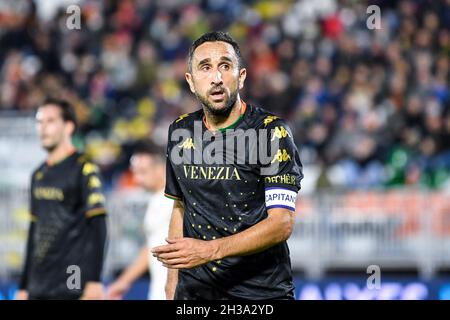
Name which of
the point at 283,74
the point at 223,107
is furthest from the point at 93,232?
the point at 283,74

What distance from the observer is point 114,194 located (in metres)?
13.2

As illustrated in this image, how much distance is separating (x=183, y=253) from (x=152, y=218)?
3700mm

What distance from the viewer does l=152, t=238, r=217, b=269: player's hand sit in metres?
4.66

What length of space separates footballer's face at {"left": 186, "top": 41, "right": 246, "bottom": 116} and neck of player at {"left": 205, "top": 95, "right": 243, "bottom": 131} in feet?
0.30

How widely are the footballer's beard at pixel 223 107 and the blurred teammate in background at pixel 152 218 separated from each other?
2.96 meters

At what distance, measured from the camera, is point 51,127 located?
7895 mm

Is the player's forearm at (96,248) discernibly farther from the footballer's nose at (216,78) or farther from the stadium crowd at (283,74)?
the stadium crowd at (283,74)

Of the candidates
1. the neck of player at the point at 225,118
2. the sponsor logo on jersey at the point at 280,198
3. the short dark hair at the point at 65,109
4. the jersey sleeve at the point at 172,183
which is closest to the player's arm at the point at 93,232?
the short dark hair at the point at 65,109

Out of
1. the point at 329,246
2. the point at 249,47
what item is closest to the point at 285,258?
the point at 329,246

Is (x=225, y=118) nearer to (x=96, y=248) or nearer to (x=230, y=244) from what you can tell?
(x=230, y=244)

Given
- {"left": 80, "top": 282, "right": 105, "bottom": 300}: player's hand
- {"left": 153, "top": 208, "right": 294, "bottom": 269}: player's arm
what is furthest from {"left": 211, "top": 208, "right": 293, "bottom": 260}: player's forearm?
{"left": 80, "top": 282, "right": 105, "bottom": 300}: player's hand

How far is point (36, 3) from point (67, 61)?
182 centimetres

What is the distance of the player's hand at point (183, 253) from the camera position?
466 cm
